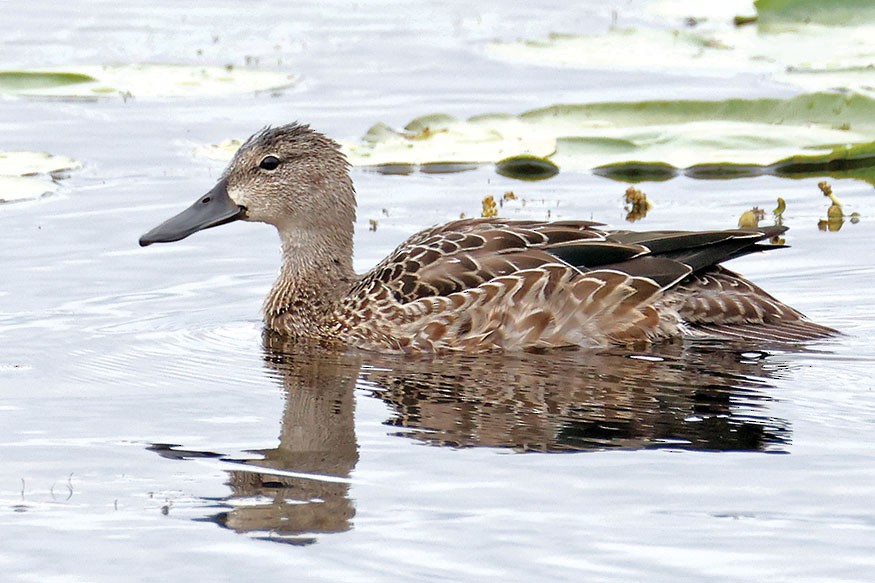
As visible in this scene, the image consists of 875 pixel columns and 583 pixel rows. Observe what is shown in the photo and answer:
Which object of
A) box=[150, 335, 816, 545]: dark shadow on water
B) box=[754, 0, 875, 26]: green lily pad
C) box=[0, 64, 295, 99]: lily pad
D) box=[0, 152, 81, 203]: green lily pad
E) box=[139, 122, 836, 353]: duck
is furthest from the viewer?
box=[754, 0, 875, 26]: green lily pad

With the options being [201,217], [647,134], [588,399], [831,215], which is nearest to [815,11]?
[647,134]

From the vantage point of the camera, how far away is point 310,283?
11.4 metres

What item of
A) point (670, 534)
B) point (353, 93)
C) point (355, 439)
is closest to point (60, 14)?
point (353, 93)

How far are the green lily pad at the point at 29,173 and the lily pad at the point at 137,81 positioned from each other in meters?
2.11

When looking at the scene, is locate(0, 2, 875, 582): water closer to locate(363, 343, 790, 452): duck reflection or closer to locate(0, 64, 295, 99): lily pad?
locate(363, 343, 790, 452): duck reflection

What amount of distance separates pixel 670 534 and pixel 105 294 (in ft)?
18.0

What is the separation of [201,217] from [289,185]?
2.11 feet

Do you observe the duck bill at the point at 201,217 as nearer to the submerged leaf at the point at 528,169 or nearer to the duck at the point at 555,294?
the duck at the point at 555,294

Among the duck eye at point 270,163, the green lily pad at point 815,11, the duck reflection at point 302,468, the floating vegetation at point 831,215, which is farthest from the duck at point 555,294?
the green lily pad at point 815,11

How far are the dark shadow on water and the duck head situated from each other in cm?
100

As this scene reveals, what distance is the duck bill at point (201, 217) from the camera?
36.9ft

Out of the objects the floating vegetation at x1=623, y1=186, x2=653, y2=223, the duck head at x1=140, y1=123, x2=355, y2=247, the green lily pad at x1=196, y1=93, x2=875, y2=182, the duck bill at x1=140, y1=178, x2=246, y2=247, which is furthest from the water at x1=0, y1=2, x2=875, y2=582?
the duck head at x1=140, y1=123, x2=355, y2=247

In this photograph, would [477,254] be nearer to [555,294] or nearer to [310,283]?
[555,294]

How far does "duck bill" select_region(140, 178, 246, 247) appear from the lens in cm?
1124
